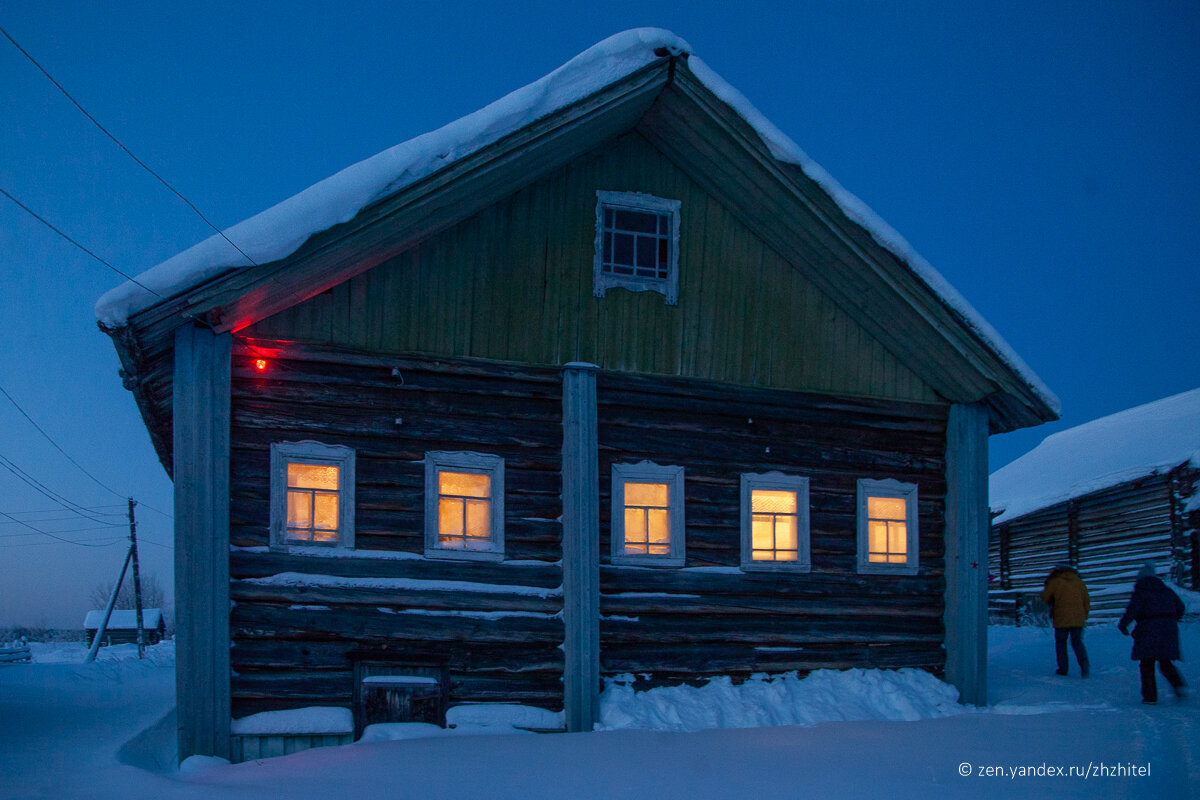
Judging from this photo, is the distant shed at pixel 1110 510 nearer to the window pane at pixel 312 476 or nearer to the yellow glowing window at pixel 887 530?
the yellow glowing window at pixel 887 530

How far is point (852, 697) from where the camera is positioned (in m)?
10.9

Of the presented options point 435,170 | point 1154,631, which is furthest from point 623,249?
point 1154,631

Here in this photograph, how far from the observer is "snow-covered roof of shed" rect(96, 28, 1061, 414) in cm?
827

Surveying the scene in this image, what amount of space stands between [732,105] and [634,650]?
19.4ft

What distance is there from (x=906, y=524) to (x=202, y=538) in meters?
8.15

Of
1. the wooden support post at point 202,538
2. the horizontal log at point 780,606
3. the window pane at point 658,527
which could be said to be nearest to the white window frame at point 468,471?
the horizontal log at point 780,606

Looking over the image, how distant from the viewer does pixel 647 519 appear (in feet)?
35.1

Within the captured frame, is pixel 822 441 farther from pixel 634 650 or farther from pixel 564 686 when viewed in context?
pixel 564 686

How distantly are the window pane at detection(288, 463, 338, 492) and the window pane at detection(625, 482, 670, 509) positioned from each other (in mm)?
3160

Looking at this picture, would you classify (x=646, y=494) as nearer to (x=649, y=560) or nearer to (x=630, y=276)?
(x=649, y=560)

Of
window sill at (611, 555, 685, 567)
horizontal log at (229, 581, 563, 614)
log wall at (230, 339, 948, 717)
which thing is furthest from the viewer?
window sill at (611, 555, 685, 567)

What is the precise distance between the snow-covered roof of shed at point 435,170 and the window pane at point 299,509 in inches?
90.9

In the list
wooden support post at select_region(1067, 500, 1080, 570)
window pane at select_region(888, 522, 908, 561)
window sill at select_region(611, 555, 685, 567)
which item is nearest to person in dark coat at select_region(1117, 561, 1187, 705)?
window pane at select_region(888, 522, 908, 561)

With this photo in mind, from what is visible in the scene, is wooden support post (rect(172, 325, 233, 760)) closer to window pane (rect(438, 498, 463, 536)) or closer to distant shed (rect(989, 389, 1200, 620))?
window pane (rect(438, 498, 463, 536))
